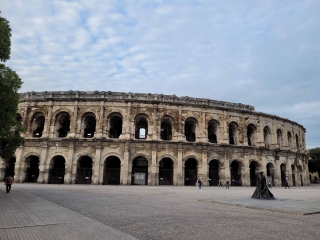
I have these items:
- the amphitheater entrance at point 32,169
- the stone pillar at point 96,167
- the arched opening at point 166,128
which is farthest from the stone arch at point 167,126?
the amphitheater entrance at point 32,169

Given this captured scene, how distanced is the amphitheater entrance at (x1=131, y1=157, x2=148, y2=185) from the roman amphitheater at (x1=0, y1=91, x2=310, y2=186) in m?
0.05

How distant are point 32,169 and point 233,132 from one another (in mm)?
25077

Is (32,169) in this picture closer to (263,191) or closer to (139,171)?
(139,171)

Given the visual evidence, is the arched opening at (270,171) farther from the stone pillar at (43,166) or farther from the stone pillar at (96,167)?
the stone pillar at (43,166)

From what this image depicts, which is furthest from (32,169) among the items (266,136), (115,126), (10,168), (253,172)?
(266,136)

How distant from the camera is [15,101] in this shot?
11070mm

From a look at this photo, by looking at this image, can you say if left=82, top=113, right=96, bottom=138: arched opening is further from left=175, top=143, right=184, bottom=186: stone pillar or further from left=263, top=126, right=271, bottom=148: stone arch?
left=263, top=126, right=271, bottom=148: stone arch

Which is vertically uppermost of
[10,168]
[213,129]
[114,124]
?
[114,124]

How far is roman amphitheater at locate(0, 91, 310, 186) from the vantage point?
82.7ft

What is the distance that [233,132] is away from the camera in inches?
1177

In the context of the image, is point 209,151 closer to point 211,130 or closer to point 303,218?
point 211,130

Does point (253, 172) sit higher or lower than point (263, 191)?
higher

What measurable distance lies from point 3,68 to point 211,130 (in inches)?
957

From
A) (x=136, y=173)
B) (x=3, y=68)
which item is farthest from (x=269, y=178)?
(x=3, y=68)
